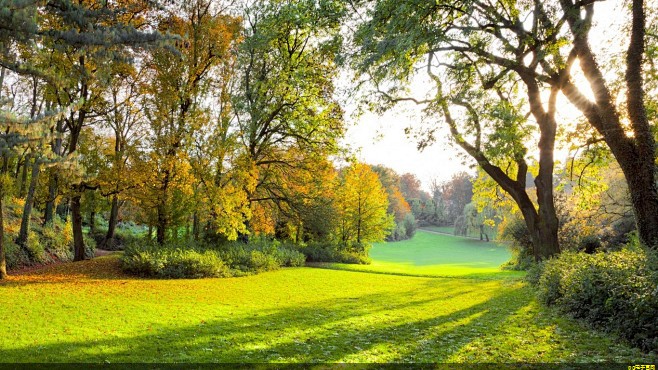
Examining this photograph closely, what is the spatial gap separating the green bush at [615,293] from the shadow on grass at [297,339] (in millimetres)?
1689

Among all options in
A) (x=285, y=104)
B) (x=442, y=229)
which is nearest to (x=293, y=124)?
(x=285, y=104)

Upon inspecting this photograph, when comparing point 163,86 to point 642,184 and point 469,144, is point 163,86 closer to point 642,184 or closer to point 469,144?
point 469,144

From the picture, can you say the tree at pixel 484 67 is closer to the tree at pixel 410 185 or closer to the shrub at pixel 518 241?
the shrub at pixel 518 241

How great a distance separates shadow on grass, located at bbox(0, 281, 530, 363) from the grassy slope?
0.02 m

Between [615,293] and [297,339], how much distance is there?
5987 mm

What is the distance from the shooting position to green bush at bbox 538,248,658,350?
616 cm

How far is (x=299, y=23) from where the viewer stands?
14.3 meters

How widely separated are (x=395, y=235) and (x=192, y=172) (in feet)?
160

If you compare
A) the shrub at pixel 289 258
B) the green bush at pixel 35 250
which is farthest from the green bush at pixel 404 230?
the green bush at pixel 35 250

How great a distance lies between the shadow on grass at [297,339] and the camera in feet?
18.6

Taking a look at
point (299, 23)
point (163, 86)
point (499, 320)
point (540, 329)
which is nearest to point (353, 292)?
point (499, 320)

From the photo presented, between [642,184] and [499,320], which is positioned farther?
[642,184]

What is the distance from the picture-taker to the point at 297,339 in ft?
22.6

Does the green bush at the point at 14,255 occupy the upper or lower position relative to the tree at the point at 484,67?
lower
